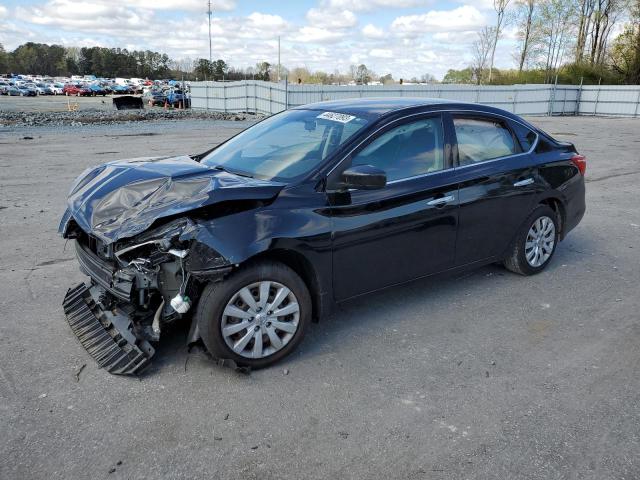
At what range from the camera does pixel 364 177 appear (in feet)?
11.7

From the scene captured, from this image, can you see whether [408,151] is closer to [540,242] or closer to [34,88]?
[540,242]

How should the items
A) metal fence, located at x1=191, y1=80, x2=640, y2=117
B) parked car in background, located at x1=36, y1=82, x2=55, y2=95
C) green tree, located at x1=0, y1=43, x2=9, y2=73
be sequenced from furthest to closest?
1. green tree, located at x1=0, y1=43, x2=9, y2=73
2. parked car in background, located at x1=36, y1=82, x2=55, y2=95
3. metal fence, located at x1=191, y1=80, x2=640, y2=117

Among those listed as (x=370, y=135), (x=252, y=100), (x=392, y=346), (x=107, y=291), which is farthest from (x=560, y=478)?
(x=252, y=100)

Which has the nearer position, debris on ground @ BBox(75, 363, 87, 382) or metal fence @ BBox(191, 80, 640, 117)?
debris on ground @ BBox(75, 363, 87, 382)

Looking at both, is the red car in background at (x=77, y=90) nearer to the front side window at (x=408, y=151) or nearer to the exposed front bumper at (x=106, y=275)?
the exposed front bumper at (x=106, y=275)

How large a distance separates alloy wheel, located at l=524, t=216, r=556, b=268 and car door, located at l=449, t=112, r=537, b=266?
0.26 metres

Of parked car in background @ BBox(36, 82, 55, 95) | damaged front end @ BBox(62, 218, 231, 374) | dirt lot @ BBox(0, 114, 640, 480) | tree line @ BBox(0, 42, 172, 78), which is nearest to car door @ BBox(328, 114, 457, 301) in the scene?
dirt lot @ BBox(0, 114, 640, 480)

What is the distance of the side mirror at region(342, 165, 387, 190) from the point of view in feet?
11.7

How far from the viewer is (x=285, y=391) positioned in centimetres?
334

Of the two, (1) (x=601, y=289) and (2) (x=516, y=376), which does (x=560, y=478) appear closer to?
(2) (x=516, y=376)

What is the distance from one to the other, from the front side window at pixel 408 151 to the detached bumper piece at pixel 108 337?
191 cm

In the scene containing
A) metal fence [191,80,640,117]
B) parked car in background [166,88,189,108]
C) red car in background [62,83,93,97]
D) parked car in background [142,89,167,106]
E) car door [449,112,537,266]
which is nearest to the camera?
car door [449,112,537,266]

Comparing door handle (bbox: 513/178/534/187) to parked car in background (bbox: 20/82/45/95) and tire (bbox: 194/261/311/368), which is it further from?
parked car in background (bbox: 20/82/45/95)

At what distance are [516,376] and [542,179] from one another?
2338 millimetres
